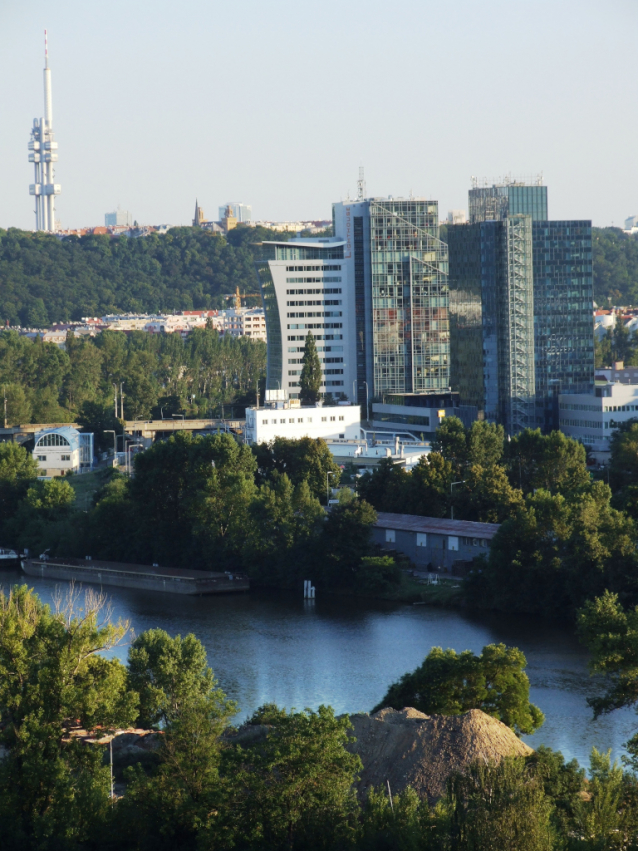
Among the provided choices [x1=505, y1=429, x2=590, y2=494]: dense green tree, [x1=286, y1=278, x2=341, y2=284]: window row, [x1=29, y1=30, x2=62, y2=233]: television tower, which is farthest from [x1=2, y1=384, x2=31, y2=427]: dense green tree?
[x1=29, y1=30, x2=62, y2=233]: television tower

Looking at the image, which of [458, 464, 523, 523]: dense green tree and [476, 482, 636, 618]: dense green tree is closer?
[476, 482, 636, 618]: dense green tree

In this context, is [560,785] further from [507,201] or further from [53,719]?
[507,201]

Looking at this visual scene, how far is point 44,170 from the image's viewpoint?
179 metres

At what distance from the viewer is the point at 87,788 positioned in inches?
696

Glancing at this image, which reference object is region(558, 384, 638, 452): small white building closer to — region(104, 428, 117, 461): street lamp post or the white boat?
region(104, 428, 117, 461): street lamp post

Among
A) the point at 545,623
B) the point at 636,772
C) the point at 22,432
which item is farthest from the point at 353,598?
the point at 22,432

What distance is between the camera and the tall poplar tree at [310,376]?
6112 cm

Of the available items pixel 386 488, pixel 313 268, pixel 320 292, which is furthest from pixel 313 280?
pixel 386 488

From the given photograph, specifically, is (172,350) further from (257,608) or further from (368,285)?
(257,608)

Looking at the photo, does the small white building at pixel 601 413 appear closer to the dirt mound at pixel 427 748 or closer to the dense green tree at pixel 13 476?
the dense green tree at pixel 13 476

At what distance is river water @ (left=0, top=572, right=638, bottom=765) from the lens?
968 inches

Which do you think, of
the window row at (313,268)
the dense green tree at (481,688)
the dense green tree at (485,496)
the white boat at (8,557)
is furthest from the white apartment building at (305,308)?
the dense green tree at (481,688)

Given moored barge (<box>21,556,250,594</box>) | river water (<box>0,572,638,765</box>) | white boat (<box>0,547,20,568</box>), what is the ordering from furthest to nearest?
white boat (<box>0,547,20,568</box>), moored barge (<box>21,556,250,594</box>), river water (<box>0,572,638,765</box>)

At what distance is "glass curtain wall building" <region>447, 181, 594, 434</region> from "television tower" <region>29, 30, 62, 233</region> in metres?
122
